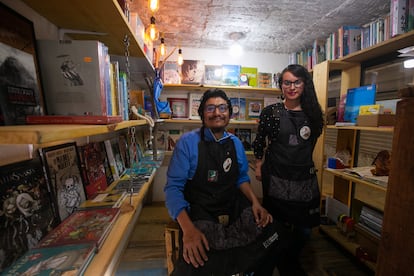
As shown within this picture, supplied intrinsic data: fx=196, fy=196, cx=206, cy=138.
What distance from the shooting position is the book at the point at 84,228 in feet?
2.18

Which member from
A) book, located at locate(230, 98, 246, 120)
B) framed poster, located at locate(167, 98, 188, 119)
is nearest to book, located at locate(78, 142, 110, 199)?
framed poster, located at locate(167, 98, 188, 119)

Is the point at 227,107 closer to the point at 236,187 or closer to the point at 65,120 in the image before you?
the point at 236,187

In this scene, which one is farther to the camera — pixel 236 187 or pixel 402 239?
pixel 236 187

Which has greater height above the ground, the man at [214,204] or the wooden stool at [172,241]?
the man at [214,204]

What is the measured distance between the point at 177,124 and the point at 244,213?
203cm

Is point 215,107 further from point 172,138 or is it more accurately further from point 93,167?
point 172,138

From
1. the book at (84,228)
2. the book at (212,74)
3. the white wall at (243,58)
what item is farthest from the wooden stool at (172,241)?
the white wall at (243,58)

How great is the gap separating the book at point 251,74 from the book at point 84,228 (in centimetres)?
255

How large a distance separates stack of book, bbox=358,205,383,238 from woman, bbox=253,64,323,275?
0.66 m

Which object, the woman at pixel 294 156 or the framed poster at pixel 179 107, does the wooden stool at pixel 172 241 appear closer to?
the woman at pixel 294 156

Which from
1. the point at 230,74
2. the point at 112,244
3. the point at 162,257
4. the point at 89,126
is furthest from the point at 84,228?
the point at 230,74

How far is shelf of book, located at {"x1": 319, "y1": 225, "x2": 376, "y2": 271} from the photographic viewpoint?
5.74 ft

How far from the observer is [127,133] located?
1.84 meters

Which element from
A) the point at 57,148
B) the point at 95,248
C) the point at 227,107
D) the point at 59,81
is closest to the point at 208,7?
the point at 227,107
